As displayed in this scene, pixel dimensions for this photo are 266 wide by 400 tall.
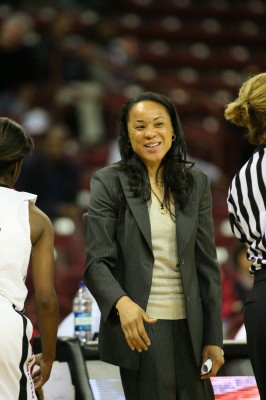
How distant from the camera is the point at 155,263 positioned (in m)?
2.96

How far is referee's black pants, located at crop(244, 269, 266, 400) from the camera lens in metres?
2.73

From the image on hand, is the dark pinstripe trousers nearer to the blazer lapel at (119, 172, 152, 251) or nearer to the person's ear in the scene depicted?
the blazer lapel at (119, 172, 152, 251)

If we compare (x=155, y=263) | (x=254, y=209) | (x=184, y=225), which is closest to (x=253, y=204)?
(x=254, y=209)

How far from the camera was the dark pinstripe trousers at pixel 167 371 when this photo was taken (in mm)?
2898

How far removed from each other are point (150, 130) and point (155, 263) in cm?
46

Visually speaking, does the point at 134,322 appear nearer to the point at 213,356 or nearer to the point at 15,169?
the point at 213,356

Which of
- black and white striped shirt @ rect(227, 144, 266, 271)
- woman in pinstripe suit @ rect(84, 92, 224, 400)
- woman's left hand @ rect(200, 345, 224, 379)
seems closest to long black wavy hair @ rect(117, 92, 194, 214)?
woman in pinstripe suit @ rect(84, 92, 224, 400)

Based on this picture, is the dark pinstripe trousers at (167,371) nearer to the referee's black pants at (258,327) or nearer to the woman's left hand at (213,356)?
the woman's left hand at (213,356)

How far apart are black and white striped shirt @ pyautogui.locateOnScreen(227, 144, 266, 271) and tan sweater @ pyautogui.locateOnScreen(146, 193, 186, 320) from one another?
9.4 inches

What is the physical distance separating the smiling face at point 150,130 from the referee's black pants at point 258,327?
58 cm

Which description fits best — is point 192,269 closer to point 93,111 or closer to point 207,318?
point 207,318

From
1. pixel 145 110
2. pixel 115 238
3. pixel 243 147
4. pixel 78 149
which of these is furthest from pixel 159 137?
pixel 243 147

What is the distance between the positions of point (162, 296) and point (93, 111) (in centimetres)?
646

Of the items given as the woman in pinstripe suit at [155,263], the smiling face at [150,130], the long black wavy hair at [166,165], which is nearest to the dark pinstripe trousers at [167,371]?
the woman in pinstripe suit at [155,263]
